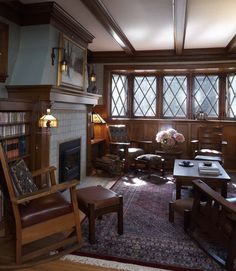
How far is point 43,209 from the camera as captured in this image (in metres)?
2.21

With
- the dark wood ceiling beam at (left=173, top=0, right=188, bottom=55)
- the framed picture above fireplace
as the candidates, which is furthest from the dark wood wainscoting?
the dark wood ceiling beam at (left=173, top=0, right=188, bottom=55)

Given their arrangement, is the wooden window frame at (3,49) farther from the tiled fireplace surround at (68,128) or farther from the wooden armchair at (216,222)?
the wooden armchair at (216,222)

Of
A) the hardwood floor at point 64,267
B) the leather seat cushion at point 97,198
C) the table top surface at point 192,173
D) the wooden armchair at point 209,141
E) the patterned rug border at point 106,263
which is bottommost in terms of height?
the patterned rug border at point 106,263

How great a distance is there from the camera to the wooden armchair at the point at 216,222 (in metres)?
2.04

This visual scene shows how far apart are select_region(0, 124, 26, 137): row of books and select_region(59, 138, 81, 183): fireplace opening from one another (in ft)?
2.63

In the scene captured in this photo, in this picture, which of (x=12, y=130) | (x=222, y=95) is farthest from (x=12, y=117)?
(x=222, y=95)

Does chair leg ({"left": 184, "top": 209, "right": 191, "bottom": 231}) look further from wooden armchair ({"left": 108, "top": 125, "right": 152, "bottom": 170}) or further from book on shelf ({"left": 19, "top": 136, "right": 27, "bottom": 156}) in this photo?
wooden armchair ({"left": 108, "top": 125, "right": 152, "bottom": 170})

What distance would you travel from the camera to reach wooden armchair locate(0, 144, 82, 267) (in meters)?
2.05

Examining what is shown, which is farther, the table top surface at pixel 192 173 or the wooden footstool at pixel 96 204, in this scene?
the table top surface at pixel 192 173

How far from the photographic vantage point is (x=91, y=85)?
210 inches

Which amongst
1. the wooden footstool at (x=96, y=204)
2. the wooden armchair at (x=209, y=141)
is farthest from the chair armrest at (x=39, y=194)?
the wooden armchair at (x=209, y=141)

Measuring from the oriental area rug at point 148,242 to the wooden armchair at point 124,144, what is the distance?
1.60 metres

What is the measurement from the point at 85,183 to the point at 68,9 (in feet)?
8.41

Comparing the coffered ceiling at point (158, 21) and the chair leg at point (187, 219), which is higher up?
the coffered ceiling at point (158, 21)
